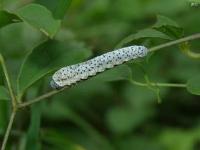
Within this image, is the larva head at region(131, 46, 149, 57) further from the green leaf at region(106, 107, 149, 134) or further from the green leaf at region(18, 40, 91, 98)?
the green leaf at region(106, 107, 149, 134)

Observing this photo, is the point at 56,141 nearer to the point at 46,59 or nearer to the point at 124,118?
the point at 46,59

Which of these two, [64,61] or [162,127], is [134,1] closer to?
[162,127]

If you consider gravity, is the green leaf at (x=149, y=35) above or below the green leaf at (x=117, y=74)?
above

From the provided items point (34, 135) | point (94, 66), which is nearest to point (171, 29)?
point (94, 66)

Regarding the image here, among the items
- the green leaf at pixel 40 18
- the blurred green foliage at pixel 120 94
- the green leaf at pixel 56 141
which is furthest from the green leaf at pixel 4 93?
the blurred green foliage at pixel 120 94

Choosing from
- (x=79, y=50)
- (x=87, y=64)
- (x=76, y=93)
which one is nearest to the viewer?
(x=87, y=64)

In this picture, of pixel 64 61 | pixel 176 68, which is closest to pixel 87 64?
pixel 64 61

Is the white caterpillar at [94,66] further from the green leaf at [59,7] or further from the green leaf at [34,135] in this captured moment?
the green leaf at [34,135]
